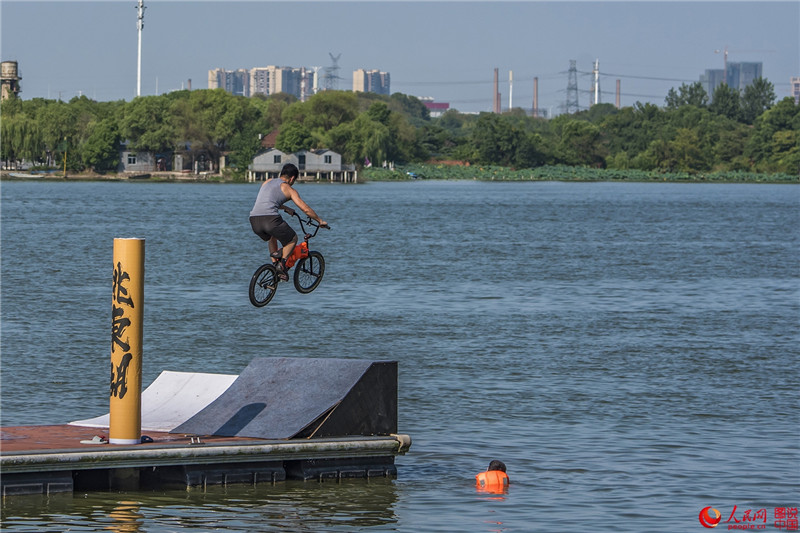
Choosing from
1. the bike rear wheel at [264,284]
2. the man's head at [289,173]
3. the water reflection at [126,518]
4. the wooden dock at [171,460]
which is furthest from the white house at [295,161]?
the water reflection at [126,518]

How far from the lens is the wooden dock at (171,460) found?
609 inches

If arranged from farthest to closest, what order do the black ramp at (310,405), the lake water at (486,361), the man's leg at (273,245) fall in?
the man's leg at (273,245), the lake water at (486,361), the black ramp at (310,405)

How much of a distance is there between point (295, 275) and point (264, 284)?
58 centimetres

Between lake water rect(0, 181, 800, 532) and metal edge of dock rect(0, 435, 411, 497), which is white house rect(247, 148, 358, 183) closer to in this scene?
lake water rect(0, 181, 800, 532)

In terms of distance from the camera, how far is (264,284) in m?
18.2

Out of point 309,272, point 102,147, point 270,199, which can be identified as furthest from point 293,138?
point 270,199

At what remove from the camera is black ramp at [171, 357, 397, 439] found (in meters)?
17.2

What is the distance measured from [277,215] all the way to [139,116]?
588ft

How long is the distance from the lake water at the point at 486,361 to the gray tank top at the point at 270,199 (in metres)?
3.79

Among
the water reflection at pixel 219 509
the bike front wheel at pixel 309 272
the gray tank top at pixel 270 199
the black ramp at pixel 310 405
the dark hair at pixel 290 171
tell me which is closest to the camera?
the water reflection at pixel 219 509

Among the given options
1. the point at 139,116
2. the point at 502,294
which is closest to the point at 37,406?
the point at 502,294

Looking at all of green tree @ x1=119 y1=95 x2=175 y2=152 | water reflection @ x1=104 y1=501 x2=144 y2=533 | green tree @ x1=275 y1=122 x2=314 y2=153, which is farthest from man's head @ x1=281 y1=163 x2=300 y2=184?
green tree @ x1=119 y1=95 x2=175 y2=152
